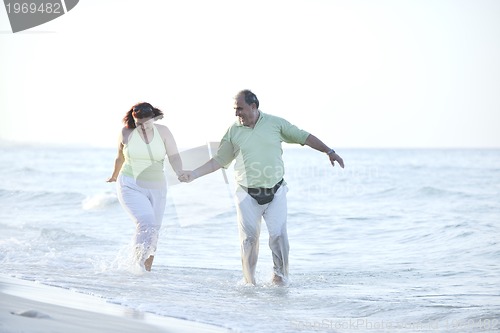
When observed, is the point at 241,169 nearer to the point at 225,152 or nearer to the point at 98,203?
the point at 225,152

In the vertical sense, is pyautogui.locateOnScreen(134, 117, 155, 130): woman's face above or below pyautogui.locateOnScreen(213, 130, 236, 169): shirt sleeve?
above

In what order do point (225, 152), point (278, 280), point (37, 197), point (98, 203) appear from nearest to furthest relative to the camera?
1. point (225, 152)
2. point (278, 280)
3. point (98, 203)
4. point (37, 197)

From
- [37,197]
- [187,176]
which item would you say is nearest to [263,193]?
[187,176]

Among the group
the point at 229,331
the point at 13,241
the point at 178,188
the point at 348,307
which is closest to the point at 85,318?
the point at 229,331

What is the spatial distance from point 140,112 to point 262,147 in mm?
1389

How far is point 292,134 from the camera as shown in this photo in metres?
7.77

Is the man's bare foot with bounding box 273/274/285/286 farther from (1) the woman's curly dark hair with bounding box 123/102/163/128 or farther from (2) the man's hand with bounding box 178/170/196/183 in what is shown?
(1) the woman's curly dark hair with bounding box 123/102/163/128

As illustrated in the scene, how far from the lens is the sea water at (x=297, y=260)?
22.5ft

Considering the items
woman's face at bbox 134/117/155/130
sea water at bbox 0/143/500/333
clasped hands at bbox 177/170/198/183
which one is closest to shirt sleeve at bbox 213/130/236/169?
clasped hands at bbox 177/170/198/183

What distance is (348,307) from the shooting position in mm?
7332

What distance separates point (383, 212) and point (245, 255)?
10966mm

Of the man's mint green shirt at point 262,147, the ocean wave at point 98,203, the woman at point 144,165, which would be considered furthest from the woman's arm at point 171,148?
the ocean wave at point 98,203

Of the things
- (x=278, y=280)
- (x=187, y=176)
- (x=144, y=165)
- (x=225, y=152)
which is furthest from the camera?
(x=144, y=165)

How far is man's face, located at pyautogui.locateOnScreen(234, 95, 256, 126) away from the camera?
302 inches
